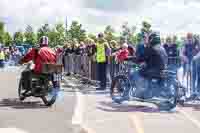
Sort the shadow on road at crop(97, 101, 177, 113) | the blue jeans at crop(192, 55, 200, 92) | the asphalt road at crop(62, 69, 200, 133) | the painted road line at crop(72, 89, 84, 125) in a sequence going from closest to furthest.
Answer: the asphalt road at crop(62, 69, 200, 133), the painted road line at crop(72, 89, 84, 125), the shadow on road at crop(97, 101, 177, 113), the blue jeans at crop(192, 55, 200, 92)

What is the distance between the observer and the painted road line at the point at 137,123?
973 cm

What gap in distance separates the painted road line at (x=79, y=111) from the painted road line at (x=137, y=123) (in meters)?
1.07

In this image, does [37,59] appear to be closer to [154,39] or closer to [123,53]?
[154,39]

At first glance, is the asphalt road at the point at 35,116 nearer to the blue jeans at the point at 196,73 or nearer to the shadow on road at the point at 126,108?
the shadow on road at the point at 126,108

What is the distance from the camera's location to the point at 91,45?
20469 mm

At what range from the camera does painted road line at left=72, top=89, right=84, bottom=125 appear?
10452mm

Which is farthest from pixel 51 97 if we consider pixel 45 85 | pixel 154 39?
pixel 154 39

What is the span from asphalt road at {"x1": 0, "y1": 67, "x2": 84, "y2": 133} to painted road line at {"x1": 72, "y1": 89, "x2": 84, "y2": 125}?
11 cm

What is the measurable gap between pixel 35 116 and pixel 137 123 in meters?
2.26

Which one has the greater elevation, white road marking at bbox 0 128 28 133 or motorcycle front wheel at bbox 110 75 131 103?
motorcycle front wheel at bbox 110 75 131 103

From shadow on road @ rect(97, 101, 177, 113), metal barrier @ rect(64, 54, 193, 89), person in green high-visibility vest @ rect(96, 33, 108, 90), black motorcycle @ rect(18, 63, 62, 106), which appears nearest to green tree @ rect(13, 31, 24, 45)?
metal barrier @ rect(64, 54, 193, 89)

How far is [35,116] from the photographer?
446 inches

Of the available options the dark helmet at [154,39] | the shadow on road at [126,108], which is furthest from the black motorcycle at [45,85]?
the dark helmet at [154,39]

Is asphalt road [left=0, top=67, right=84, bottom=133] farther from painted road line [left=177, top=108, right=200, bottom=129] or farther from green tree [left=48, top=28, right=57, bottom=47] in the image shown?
green tree [left=48, top=28, right=57, bottom=47]
